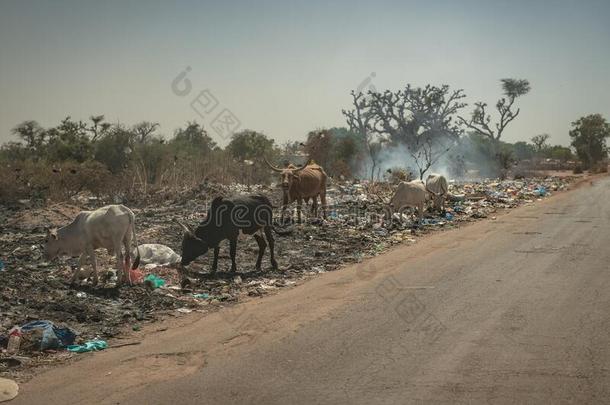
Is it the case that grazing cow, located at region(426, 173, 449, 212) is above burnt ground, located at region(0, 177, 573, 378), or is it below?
above

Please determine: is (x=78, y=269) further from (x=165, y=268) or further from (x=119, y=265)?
(x=165, y=268)

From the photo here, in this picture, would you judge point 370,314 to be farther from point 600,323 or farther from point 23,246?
point 23,246

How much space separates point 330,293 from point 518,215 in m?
11.2

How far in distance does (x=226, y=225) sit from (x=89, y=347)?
406cm

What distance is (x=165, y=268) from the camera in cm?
992

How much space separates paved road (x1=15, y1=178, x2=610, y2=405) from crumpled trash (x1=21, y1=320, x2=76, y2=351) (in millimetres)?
586

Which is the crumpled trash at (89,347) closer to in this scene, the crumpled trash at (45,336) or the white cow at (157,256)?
the crumpled trash at (45,336)

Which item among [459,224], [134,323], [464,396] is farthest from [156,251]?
[459,224]

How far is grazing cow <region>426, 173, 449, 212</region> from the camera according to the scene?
717 inches

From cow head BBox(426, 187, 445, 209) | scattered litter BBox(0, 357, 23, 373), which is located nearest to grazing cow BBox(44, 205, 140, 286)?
scattered litter BBox(0, 357, 23, 373)

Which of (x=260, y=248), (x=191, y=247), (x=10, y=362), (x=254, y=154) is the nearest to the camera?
→ (x=10, y=362)

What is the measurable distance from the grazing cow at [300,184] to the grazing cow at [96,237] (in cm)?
645

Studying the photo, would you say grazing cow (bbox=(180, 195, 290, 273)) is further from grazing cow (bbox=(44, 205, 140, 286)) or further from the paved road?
the paved road

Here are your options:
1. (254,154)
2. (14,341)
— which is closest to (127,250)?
(14,341)
